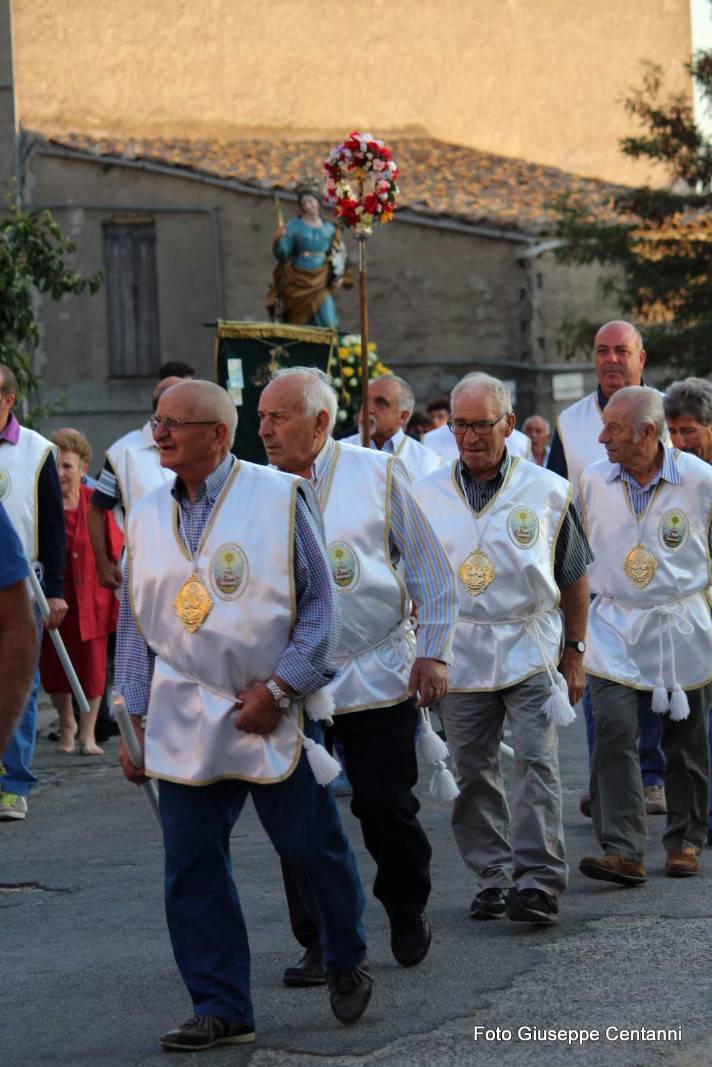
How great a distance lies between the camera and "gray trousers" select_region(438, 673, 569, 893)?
6660 mm

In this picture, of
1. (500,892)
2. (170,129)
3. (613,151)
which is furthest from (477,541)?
(613,151)

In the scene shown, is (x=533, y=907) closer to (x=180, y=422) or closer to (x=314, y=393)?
(x=314, y=393)

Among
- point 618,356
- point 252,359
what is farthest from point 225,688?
point 252,359

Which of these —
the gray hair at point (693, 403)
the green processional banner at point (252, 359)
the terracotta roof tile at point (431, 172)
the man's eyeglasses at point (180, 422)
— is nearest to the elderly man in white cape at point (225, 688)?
the man's eyeglasses at point (180, 422)

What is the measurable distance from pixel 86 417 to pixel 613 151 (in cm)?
1110

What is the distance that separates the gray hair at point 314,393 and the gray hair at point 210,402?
62cm

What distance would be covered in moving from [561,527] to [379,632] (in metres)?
1.10

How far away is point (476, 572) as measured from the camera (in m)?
6.89

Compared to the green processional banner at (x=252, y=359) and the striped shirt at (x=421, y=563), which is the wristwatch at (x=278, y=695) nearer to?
the striped shirt at (x=421, y=563)

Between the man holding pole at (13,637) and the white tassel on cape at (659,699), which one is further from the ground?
the man holding pole at (13,637)

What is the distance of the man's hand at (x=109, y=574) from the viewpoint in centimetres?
1026

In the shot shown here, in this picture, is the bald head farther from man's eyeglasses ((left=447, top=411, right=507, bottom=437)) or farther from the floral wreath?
the floral wreath

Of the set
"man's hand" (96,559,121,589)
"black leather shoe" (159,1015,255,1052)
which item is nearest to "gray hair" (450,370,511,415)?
"black leather shoe" (159,1015,255,1052)

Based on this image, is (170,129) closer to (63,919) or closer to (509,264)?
(509,264)
